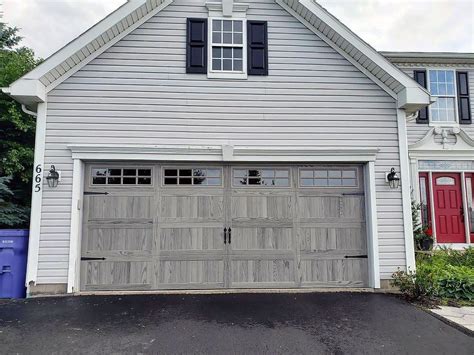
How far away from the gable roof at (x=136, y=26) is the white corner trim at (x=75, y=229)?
1.42 meters

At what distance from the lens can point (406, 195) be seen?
5.58 m

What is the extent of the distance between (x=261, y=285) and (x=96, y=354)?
2998 mm

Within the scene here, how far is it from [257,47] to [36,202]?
4.83 metres

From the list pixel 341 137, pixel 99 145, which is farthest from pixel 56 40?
pixel 341 137

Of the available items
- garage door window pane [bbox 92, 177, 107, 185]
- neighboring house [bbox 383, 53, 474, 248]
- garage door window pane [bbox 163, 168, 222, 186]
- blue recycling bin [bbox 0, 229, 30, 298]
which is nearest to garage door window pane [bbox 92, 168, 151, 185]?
garage door window pane [bbox 92, 177, 107, 185]

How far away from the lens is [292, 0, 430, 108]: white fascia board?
5484 mm

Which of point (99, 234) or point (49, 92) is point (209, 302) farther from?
point (49, 92)

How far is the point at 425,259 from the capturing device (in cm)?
685

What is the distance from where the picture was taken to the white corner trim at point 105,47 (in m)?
5.43

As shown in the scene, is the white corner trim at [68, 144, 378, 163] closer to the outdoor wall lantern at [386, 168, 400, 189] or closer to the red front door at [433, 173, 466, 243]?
the outdoor wall lantern at [386, 168, 400, 189]

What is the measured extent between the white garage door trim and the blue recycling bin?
2.59ft

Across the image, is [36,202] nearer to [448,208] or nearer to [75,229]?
[75,229]

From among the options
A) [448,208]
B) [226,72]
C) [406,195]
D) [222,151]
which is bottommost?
[448,208]

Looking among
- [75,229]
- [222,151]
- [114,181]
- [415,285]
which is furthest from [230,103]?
[415,285]
